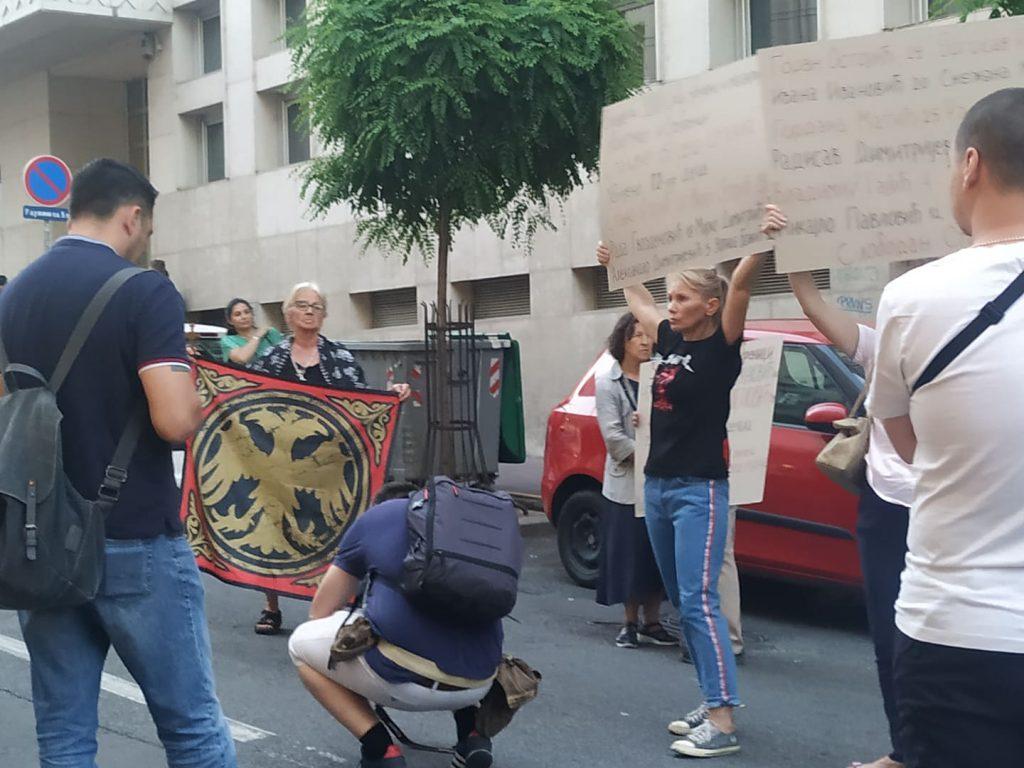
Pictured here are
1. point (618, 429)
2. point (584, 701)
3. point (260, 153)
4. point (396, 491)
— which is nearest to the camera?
point (396, 491)

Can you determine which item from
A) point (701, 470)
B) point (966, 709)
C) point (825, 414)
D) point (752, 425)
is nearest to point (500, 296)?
point (825, 414)

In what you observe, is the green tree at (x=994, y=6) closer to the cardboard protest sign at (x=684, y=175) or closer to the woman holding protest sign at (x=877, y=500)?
the cardboard protest sign at (x=684, y=175)

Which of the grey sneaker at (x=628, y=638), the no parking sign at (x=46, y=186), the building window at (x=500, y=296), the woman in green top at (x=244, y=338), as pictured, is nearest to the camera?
the grey sneaker at (x=628, y=638)

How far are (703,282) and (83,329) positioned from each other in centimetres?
248

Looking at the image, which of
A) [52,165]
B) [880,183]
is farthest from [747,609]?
[52,165]

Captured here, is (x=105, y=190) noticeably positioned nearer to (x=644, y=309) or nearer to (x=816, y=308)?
(x=816, y=308)

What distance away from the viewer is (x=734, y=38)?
16.1 m

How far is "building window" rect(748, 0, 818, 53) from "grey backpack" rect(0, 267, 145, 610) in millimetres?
13063

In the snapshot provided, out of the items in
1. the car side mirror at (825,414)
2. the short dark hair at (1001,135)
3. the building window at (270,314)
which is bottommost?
the car side mirror at (825,414)

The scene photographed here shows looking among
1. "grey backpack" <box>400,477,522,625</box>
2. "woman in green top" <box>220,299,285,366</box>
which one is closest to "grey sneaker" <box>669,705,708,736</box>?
"grey backpack" <box>400,477,522,625</box>

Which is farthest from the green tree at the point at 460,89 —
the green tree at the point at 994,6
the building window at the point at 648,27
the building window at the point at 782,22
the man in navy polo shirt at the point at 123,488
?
the man in navy polo shirt at the point at 123,488

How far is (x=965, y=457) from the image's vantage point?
88.5 inches

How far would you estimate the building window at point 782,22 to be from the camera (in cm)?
1518

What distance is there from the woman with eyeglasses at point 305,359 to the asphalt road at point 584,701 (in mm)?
187
